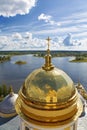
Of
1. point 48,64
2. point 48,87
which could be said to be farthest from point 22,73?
point 48,87

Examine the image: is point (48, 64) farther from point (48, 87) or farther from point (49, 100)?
point (49, 100)

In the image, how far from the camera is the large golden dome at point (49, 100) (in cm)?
583

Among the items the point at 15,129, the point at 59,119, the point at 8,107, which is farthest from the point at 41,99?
the point at 8,107

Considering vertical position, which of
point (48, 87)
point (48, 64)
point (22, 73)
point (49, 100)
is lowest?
point (22, 73)

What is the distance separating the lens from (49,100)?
19.2 ft

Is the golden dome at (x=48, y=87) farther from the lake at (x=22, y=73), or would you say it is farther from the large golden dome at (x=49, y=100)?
the lake at (x=22, y=73)

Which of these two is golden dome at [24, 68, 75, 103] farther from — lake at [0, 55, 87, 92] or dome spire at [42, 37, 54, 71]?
A: lake at [0, 55, 87, 92]

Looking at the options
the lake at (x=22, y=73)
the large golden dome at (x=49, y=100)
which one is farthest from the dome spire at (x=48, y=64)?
the lake at (x=22, y=73)

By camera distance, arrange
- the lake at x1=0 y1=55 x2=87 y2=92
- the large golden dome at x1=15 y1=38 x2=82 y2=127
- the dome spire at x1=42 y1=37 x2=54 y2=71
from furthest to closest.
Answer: the lake at x1=0 y1=55 x2=87 y2=92
the dome spire at x1=42 y1=37 x2=54 y2=71
the large golden dome at x1=15 y1=38 x2=82 y2=127

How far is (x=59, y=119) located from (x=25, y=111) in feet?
3.61

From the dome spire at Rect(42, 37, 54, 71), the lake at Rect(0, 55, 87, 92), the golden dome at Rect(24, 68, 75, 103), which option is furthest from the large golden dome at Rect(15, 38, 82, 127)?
the lake at Rect(0, 55, 87, 92)

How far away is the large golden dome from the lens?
583cm

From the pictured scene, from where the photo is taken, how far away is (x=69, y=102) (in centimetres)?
604

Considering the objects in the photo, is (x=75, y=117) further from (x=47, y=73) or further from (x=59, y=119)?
(x=47, y=73)
